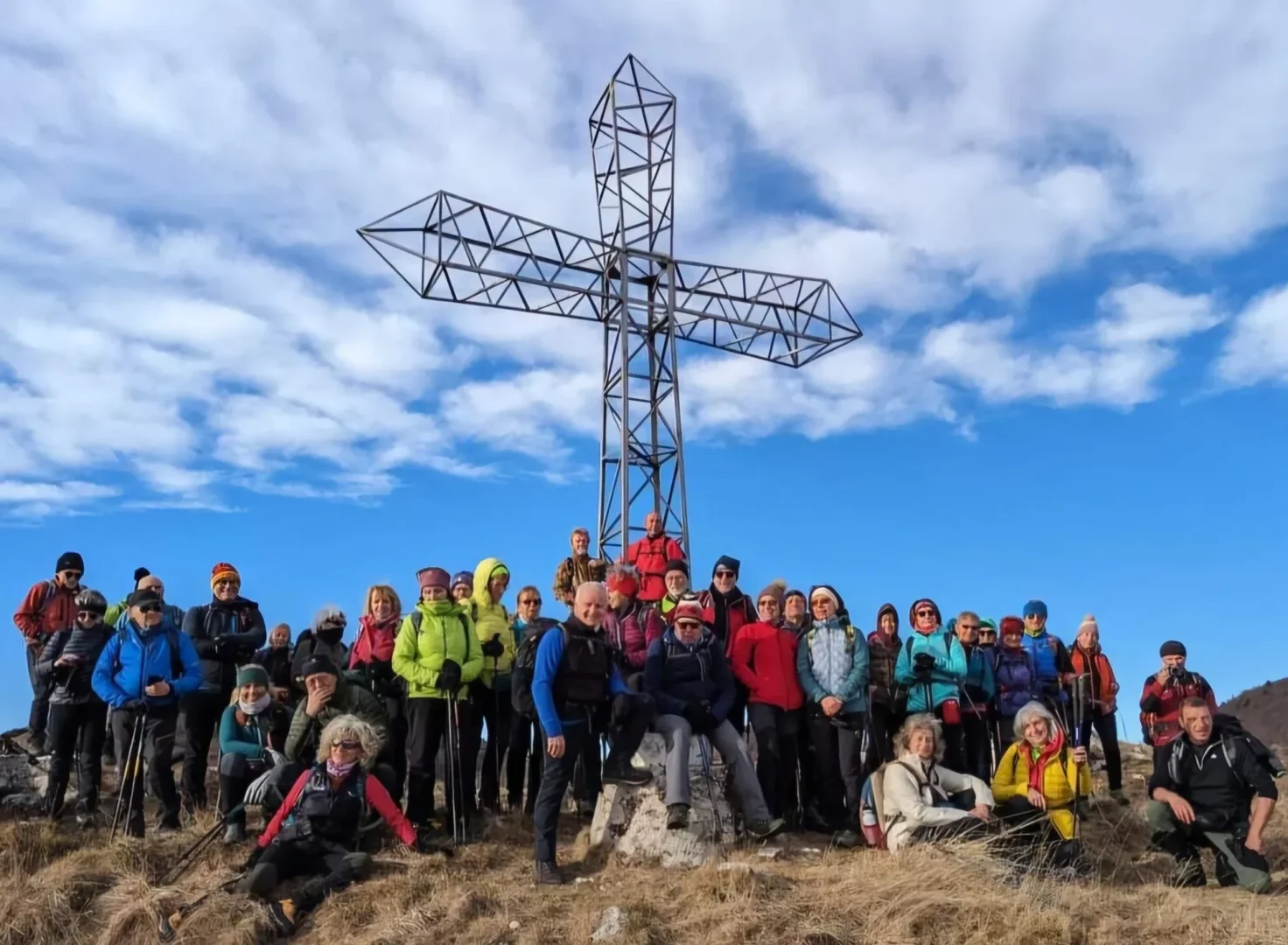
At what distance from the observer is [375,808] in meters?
7.33

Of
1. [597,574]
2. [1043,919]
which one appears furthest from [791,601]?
[1043,919]

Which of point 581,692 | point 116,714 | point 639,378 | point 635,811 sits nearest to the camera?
point 581,692

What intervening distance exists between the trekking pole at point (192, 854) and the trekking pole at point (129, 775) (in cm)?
71

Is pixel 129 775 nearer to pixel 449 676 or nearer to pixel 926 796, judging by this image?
pixel 449 676

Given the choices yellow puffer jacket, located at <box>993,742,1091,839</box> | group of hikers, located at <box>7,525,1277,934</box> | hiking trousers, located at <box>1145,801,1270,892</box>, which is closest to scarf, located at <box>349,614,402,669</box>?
group of hikers, located at <box>7,525,1277,934</box>

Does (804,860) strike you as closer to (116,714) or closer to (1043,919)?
(1043,919)

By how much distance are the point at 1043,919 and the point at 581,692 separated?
122 inches

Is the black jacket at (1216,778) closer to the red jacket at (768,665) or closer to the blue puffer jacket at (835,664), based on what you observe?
the blue puffer jacket at (835,664)

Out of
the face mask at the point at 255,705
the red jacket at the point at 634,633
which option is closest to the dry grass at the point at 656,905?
the face mask at the point at 255,705

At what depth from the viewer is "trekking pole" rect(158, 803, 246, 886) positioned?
7367 mm

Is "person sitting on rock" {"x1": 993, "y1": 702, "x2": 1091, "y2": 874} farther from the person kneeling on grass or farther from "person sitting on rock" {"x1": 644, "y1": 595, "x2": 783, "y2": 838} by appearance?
the person kneeling on grass

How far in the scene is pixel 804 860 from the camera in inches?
295

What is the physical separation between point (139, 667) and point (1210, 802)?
8048 millimetres

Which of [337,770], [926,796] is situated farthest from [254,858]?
[926,796]
